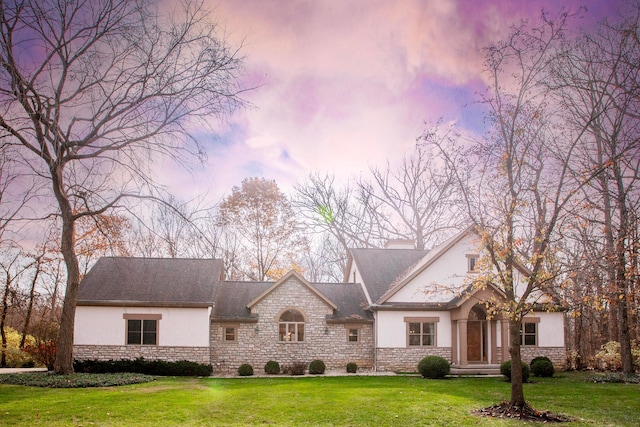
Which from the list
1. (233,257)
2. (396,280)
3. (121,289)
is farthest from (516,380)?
(233,257)

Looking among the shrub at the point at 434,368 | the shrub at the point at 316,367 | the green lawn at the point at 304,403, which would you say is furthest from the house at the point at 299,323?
the green lawn at the point at 304,403

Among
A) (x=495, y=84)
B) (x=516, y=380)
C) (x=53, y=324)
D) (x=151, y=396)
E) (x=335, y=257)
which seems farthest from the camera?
(x=335, y=257)

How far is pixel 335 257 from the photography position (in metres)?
45.1

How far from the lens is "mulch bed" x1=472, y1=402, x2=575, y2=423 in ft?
40.9

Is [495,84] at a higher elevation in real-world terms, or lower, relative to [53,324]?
higher

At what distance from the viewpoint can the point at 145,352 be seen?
82.0ft

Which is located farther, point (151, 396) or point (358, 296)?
point (358, 296)

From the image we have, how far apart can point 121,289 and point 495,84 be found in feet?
63.9

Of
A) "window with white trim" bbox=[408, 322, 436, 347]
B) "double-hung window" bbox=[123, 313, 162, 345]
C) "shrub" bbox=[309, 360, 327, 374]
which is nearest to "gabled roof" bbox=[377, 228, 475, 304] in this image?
"window with white trim" bbox=[408, 322, 436, 347]

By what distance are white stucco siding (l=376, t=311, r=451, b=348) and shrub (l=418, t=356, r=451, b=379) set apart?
12.8ft

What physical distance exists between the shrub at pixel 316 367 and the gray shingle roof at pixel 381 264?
4.18 m

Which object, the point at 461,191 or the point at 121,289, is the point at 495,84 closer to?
the point at 461,191

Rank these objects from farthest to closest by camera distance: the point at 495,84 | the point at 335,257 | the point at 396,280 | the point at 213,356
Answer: the point at 335,257 < the point at 396,280 < the point at 213,356 < the point at 495,84

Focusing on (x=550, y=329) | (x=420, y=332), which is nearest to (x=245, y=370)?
(x=420, y=332)
